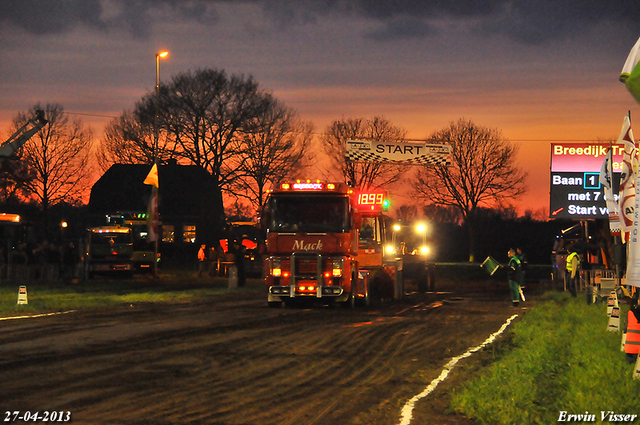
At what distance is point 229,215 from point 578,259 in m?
56.7

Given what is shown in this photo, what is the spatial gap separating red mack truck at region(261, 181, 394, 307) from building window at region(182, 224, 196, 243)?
49.9 meters

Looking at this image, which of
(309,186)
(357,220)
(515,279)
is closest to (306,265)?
(357,220)

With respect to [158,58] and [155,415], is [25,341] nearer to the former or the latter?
[155,415]

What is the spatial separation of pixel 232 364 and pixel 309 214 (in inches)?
415

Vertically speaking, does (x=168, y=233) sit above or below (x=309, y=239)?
above

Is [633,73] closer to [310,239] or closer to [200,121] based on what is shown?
[310,239]

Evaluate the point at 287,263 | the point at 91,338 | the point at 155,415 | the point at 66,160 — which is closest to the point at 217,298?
the point at 287,263

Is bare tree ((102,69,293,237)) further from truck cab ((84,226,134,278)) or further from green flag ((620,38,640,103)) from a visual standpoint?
green flag ((620,38,640,103))

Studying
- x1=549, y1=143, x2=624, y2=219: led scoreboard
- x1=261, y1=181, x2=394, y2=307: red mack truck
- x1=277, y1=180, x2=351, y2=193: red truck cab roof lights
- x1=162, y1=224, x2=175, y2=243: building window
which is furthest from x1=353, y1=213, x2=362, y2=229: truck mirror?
x1=162, y1=224, x2=175, y2=243: building window

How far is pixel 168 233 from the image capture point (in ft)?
231

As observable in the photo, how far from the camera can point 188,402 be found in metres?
8.72

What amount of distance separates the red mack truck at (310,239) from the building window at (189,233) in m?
49.9

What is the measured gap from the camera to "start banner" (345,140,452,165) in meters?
41.0

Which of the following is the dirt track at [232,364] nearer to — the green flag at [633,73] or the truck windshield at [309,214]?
the truck windshield at [309,214]
